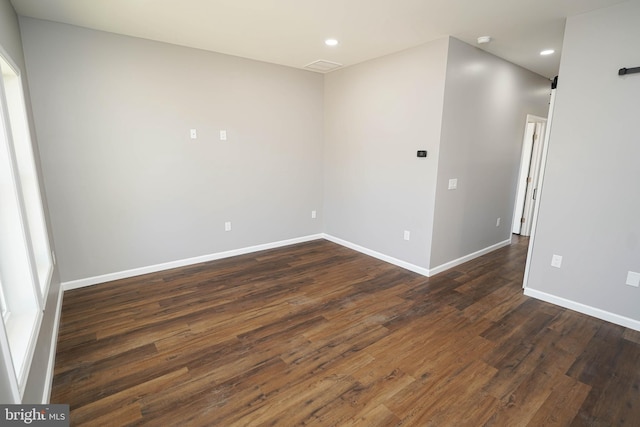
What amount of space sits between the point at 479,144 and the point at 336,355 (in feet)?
10.3

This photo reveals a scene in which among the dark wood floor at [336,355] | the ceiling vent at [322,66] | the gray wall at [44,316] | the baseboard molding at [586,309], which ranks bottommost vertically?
the dark wood floor at [336,355]

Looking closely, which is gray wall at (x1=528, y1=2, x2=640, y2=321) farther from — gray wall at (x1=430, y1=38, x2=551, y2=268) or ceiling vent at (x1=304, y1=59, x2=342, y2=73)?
ceiling vent at (x1=304, y1=59, x2=342, y2=73)

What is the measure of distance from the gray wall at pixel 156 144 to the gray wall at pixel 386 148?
0.59m

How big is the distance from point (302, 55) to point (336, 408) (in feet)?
12.3

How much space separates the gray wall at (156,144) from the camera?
2986 mm

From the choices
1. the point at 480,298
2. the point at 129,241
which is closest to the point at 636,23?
the point at 480,298

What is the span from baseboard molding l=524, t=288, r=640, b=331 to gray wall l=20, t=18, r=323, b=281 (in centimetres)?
333

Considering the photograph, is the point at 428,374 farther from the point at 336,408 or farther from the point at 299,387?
the point at 299,387

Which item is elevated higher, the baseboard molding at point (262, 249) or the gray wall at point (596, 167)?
the gray wall at point (596, 167)

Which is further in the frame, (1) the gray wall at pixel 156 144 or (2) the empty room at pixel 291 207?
(1) the gray wall at pixel 156 144

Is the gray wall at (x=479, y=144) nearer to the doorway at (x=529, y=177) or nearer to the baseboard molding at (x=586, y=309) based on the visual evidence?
the doorway at (x=529, y=177)

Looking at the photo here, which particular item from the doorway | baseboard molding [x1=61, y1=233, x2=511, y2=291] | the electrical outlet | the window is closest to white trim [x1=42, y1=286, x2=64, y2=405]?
the window

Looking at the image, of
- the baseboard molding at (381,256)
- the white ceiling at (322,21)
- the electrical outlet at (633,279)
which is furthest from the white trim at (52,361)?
the electrical outlet at (633,279)

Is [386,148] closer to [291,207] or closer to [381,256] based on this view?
[381,256]
